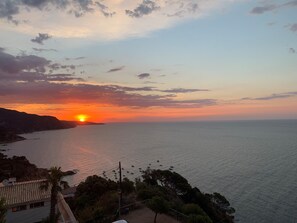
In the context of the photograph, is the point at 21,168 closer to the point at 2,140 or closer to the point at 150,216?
the point at 150,216

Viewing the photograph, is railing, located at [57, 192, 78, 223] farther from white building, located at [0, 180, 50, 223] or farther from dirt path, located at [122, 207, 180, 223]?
dirt path, located at [122, 207, 180, 223]

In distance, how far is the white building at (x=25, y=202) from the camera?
2622cm

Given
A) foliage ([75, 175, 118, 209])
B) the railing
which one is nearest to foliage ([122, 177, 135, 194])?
foliage ([75, 175, 118, 209])

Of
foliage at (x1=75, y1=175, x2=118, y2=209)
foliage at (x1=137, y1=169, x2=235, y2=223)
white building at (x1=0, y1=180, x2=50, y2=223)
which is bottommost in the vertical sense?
foliage at (x1=137, y1=169, x2=235, y2=223)

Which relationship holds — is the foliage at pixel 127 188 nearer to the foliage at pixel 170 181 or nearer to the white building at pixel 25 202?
the foliage at pixel 170 181

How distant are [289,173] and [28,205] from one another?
229ft

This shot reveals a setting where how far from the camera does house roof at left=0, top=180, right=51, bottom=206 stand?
2664 centimetres

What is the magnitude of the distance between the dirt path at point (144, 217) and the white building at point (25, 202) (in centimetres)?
811

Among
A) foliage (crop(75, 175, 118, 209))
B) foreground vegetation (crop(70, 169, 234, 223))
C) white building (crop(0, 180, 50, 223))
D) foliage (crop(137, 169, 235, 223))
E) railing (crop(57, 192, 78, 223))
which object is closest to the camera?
foreground vegetation (crop(70, 169, 234, 223))

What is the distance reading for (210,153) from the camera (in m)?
122

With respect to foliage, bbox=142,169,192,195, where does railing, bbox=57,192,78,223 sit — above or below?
above

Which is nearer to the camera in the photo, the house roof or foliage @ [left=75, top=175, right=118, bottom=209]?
the house roof

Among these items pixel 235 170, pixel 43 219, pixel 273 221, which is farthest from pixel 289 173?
pixel 43 219

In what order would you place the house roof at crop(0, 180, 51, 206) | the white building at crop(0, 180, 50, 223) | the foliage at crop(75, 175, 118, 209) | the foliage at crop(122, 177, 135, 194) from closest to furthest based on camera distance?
1. the white building at crop(0, 180, 50, 223)
2. the house roof at crop(0, 180, 51, 206)
3. the foliage at crop(75, 175, 118, 209)
4. the foliage at crop(122, 177, 135, 194)
